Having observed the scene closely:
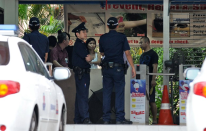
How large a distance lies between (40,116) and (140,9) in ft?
38.1

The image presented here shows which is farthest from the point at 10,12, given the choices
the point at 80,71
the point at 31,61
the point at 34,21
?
the point at 31,61

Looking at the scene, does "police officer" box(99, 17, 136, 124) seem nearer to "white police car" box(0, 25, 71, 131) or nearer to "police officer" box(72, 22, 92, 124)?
"police officer" box(72, 22, 92, 124)

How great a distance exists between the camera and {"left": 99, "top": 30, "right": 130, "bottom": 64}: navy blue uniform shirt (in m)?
11.0

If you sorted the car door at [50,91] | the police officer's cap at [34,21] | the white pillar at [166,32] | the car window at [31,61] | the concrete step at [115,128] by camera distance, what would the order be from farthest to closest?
the white pillar at [166,32] → the police officer's cap at [34,21] → the concrete step at [115,128] → the car door at [50,91] → the car window at [31,61]

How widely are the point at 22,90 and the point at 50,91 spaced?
1666mm

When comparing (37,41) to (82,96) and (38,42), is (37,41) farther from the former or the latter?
(82,96)

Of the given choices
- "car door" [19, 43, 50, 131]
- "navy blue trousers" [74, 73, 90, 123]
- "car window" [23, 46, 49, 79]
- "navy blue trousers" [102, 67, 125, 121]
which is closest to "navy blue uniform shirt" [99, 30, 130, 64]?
"navy blue trousers" [102, 67, 125, 121]

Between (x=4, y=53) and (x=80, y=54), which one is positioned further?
(x=80, y=54)

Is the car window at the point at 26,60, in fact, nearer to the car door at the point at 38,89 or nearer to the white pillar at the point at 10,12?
the car door at the point at 38,89

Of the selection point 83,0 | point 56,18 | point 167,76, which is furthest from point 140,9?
point 56,18

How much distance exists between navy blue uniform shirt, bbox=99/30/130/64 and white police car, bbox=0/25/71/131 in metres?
4.11

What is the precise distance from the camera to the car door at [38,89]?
5871mm

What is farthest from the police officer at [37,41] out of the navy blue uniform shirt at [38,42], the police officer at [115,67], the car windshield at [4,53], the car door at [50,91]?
the car windshield at [4,53]

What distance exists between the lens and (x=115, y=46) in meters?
11.0
